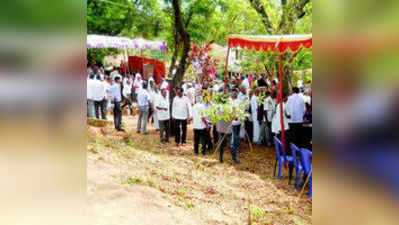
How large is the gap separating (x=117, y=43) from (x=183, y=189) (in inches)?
512

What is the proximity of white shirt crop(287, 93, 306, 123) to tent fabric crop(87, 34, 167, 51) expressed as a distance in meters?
11.3

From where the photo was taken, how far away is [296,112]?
8.33 metres

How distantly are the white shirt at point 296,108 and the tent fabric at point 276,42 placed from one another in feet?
4.59

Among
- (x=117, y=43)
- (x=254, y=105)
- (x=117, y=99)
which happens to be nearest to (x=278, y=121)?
(x=254, y=105)

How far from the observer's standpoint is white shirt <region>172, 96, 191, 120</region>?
966cm

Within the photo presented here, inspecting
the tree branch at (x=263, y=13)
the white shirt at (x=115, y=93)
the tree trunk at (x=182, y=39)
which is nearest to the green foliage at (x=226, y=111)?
the tree trunk at (x=182, y=39)

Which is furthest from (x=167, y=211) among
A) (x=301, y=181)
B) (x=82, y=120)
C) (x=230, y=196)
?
(x=82, y=120)

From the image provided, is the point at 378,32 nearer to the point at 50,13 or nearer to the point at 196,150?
the point at 50,13

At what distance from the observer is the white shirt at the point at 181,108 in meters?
9.66

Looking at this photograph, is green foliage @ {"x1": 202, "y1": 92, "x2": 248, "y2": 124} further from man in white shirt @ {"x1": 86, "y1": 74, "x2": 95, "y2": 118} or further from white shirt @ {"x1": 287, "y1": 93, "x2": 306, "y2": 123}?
man in white shirt @ {"x1": 86, "y1": 74, "x2": 95, "y2": 118}

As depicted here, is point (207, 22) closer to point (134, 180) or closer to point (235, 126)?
point (235, 126)

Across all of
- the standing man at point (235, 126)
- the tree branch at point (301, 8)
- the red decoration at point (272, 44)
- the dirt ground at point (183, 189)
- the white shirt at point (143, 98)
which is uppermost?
the tree branch at point (301, 8)

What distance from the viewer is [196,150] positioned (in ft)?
30.2

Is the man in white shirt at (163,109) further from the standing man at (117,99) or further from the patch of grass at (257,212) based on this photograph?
the patch of grass at (257,212)
